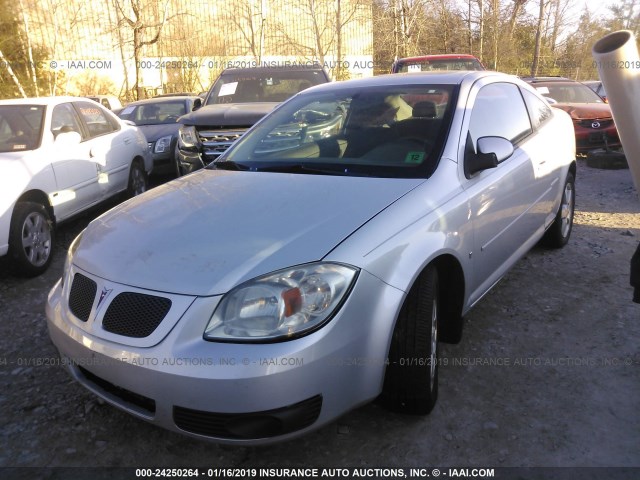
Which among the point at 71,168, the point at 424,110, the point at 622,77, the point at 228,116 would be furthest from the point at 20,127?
the point at 622,77

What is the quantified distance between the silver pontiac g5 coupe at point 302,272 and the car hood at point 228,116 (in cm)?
324

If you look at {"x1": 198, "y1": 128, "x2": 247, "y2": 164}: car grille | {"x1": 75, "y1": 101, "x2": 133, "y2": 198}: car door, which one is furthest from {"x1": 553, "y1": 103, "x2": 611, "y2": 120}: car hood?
{"x1": 75, "y1": 101, "x2": 133, "y2": 198}: car door

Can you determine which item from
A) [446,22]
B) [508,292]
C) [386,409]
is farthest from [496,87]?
[446,22]

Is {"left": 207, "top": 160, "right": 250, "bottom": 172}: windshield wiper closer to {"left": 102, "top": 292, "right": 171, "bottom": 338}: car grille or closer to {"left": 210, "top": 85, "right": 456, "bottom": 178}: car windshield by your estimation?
{"left": 210, "top": 85, "right": 456, "bottom": 178}: car windshield

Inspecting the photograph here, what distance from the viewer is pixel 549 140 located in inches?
166

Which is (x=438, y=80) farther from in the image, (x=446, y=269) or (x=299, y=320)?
(x=299, y=320)

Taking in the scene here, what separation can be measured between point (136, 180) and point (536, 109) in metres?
4.96

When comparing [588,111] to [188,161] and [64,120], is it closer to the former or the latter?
[188,161]

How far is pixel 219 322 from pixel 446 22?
27.8 m

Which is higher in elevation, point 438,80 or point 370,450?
point 438,80

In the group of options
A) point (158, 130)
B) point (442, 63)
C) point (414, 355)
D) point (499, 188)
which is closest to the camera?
point (414, 355)

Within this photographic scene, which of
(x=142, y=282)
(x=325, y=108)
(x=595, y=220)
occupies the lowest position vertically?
(x=595, y=220)

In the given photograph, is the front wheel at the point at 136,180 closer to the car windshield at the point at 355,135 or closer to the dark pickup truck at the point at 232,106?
the dark pickup truck at the point at 232,106

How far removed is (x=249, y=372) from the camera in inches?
76.2
